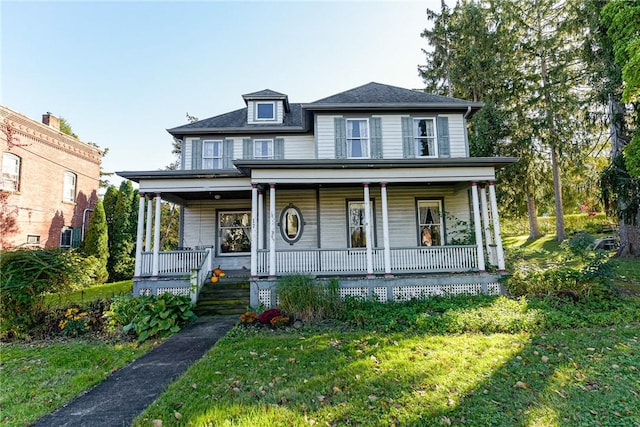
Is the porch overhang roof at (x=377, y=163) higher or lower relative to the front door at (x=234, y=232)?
higher

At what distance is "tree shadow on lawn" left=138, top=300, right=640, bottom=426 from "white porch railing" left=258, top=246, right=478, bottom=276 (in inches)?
130

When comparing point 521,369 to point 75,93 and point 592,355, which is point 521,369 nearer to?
point 592,355

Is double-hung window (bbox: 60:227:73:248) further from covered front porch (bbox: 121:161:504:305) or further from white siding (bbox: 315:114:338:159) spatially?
white siding (bbox: 315:114:338:159)

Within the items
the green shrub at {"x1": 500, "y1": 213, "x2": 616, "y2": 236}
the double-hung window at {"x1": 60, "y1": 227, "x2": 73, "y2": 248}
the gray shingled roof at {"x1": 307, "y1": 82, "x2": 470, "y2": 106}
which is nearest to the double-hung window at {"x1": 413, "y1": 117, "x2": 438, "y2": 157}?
the gray shingled roof at {"x1": 307, "y1": 82, "x2": 470, "y2": 106}

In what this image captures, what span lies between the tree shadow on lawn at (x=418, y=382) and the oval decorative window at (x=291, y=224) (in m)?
5.77

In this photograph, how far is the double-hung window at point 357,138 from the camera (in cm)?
1112

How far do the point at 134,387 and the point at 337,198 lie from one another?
859 centimetres

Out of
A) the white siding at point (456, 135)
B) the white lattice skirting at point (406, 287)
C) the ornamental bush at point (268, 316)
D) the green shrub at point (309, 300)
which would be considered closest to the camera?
the ornamental bush at point (268, 316)

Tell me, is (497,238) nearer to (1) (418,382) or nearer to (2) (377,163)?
(2) (377,163)

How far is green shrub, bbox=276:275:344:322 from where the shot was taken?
7484 millimetres

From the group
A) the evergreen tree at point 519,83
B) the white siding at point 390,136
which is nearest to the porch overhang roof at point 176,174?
the white siding at point 390,136

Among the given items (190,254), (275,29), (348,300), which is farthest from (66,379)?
(275,29)

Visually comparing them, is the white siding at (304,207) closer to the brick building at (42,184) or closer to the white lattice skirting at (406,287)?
the white lattice skirting at (406,287)

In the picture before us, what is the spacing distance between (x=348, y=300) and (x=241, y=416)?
504 centimetres
